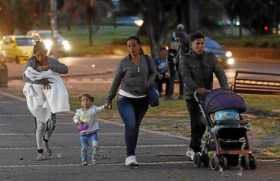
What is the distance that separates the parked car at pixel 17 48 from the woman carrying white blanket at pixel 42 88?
3599 centimetres

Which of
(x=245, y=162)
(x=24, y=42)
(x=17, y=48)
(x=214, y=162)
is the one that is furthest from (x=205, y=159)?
(x=24, y=42)

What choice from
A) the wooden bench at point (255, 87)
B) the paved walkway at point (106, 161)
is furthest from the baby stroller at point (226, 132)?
the wooden bench at point (255, 87)

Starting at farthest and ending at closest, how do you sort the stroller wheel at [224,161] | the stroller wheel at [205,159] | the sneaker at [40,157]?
1. the sneaker at [40,157]
2. the stroller wheel at [205,159]
3. the stroller wheel at [224,161]

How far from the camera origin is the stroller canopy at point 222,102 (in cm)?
1070

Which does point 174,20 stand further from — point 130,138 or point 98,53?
point 130,138

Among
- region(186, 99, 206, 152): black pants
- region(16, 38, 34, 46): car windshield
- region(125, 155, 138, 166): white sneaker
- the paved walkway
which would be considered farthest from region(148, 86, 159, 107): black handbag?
region(16, 38, 34, 46): car windshield

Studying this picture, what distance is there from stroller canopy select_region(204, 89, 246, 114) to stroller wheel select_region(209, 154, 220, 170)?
609mm

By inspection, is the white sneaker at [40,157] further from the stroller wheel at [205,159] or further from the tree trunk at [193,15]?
the tree trunk at [193,15]

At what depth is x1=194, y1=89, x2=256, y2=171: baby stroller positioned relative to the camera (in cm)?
1063

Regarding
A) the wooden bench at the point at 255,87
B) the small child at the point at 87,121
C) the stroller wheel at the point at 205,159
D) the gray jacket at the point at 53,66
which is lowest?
the wooden bench at the point at 255,87

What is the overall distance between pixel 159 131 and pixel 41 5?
46251mm

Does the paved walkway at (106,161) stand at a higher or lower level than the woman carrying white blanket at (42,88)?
lower

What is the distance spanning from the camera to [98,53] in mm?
59750

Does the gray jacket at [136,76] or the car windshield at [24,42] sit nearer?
the gray jacket at [136,76]
